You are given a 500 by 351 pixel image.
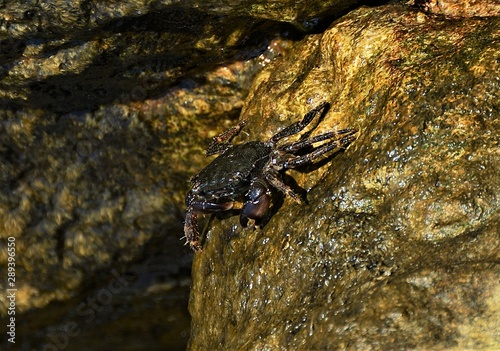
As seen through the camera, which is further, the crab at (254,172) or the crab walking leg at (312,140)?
the crab at (254,172)

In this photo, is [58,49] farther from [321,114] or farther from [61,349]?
[61,349]

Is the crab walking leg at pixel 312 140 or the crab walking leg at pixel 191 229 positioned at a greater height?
the crab walking leg at pixel 312 140

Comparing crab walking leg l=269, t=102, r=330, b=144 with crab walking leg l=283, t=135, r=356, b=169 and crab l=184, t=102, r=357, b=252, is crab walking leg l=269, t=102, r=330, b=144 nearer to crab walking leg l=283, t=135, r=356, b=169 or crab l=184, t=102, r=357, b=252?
crab l=184, t=102, r=357, b=252

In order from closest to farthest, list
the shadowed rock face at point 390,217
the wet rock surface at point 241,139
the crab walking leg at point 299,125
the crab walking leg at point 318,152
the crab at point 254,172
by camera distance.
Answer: the shadowed rock face at point 390,217 → the wet rock surface at point 241,139 → the crab walking leg at point 318,152 → the crab at point 254,172 → the crab walking leg at point 299,125

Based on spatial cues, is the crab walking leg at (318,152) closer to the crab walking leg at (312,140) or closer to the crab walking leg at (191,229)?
the crab walking leg at (312,140)

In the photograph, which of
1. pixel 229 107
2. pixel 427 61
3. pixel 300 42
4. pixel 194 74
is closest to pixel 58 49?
pixel 194 74

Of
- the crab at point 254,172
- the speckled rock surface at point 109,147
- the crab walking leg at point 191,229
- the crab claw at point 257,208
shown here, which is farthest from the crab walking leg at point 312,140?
the speckled rock surface at point 109,147

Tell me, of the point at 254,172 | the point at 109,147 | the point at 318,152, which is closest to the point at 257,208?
the point at 254,172

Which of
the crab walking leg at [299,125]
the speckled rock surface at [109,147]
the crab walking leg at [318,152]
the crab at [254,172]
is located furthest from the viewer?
the speckled rock surface at [109,147]
